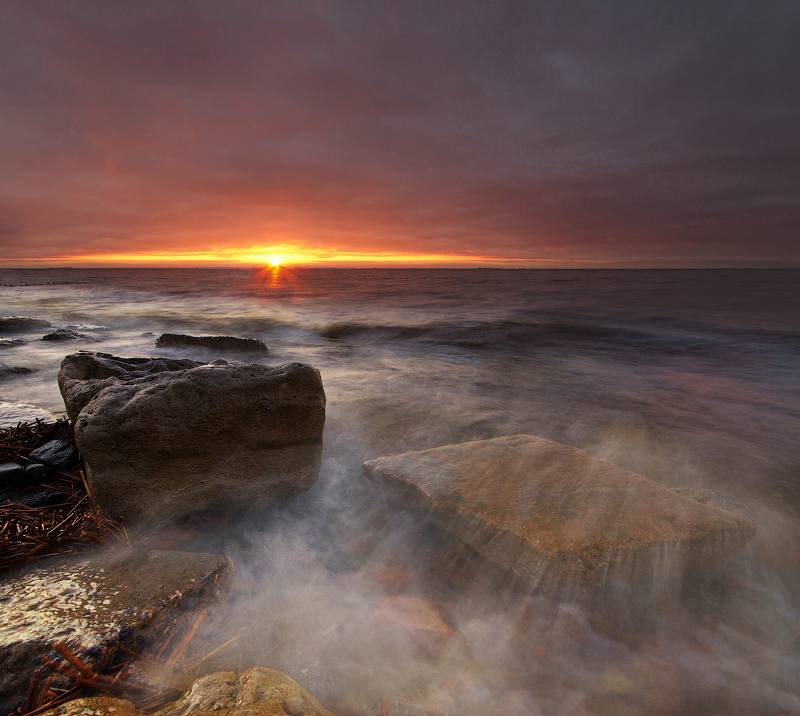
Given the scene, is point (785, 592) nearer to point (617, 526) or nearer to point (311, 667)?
point (617, 526)

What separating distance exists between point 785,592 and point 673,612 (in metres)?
0.84

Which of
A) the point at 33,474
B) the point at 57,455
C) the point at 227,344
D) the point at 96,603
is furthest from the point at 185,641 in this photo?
the point at 227,344

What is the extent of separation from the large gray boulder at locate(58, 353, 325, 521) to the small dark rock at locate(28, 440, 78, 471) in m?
0.27

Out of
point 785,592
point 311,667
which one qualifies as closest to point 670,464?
point 785,592

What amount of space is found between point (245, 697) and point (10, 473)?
232 cm

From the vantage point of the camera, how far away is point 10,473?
256cm

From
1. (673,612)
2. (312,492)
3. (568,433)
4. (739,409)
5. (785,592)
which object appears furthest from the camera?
(739,409)

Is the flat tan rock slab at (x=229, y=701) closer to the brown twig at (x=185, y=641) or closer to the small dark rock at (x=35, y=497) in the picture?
the brown twig at (x=185, y=641)

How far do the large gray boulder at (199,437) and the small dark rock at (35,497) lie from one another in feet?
0.81

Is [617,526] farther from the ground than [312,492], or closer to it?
farther from the ground

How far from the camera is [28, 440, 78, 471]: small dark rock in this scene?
2748mm

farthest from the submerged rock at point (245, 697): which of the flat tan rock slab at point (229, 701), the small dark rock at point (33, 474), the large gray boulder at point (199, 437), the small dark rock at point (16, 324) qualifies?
the small dark rock at point (16, 324)

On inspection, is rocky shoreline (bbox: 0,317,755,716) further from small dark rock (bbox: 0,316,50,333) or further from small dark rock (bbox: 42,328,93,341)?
small dark rock (bbox: 0,316,50,333)

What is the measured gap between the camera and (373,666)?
5.82 ft
